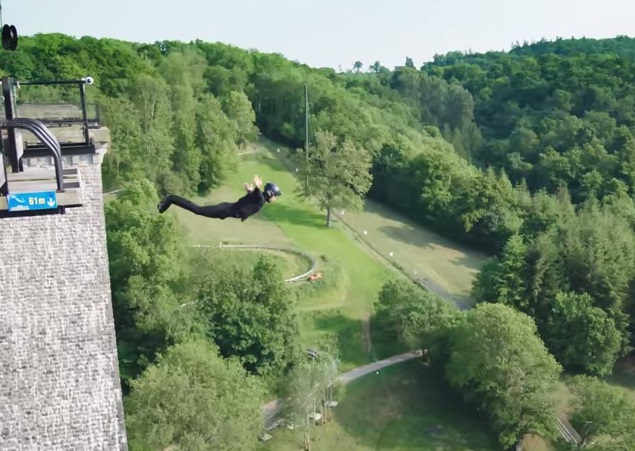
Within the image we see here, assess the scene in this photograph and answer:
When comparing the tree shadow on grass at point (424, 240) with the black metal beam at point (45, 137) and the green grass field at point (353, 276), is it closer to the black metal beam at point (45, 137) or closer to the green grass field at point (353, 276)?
the green grass field at point (353, 276)

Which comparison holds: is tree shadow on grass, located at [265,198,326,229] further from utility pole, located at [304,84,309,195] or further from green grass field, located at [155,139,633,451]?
utility pole, located at [304,84,309,195]

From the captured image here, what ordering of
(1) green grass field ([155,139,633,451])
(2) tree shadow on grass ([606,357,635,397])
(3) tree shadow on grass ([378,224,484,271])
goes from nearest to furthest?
(1) green grass field ([155,139,633,451]) < (2) tree shadow on grass ([606,357,635,397]) < (3) tree shadow on grass ([378,224,484,271])

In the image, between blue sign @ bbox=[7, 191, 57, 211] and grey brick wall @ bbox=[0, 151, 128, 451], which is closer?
blue sign @ bbox=[7, 191, 57, 211]

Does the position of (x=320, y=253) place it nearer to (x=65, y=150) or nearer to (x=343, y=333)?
(x=343, y=333)

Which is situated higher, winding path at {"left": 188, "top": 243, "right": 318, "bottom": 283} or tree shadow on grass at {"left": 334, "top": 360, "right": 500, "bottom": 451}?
winding path at {"left": 188, "top": 243, "right": 318, "bottom": 283}

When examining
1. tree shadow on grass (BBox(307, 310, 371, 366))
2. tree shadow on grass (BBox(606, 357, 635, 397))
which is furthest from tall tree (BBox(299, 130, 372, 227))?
tree shadow on grass (BBox(606, 357, 635, 397))

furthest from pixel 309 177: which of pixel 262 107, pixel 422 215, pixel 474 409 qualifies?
pixel 262 107
